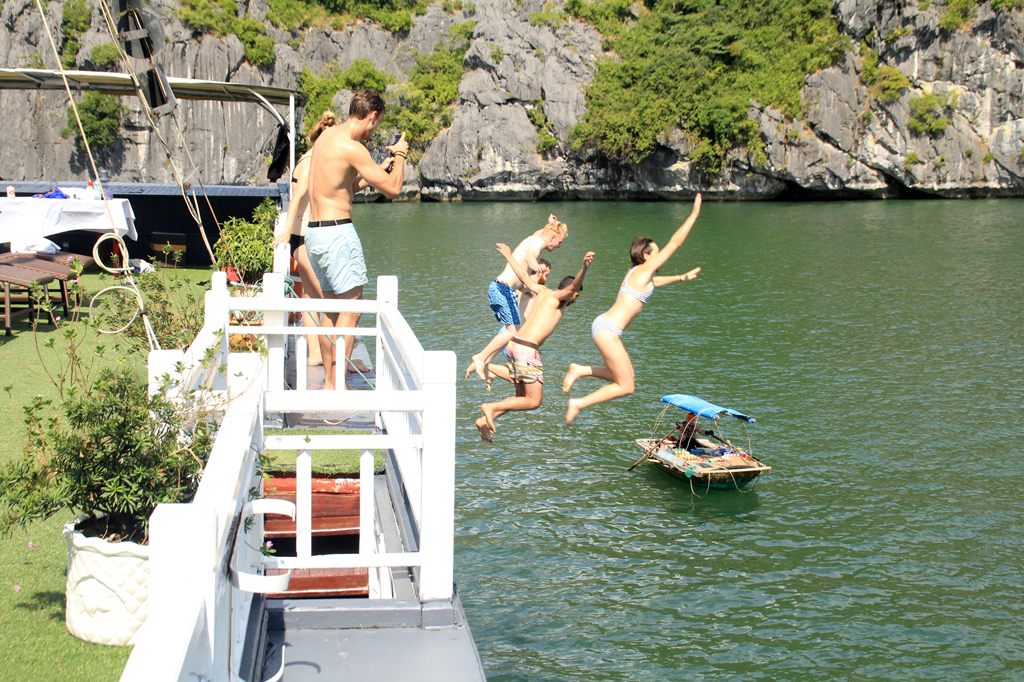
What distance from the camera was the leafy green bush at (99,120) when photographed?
47156 millimetres

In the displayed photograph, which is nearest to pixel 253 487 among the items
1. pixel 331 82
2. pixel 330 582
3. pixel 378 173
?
pixel 330 582

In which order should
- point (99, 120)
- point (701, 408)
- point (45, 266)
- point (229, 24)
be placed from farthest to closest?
point (229, 24)
point (99, 120)
point (45, 266)
point (701, 408)

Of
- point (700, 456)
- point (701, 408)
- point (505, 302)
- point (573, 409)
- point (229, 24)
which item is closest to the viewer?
point (573, 409)

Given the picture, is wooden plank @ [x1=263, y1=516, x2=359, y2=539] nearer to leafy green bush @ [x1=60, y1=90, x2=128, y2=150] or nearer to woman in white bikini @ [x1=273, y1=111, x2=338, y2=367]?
woman in white bikini @ [x1=273, y1=111, x2=338, y2=367]

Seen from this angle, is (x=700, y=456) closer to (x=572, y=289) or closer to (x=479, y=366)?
(x=479, y=366)

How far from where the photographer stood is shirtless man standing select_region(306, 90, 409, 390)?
228 inches

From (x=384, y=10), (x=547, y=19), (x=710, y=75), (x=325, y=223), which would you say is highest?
(x=384, y=10)

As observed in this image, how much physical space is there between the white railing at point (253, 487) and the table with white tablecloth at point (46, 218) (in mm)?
6942

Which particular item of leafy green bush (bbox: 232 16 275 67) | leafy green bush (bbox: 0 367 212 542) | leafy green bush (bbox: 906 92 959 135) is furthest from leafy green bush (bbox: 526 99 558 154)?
leafy green bush (bbox: 0 367 212 542)

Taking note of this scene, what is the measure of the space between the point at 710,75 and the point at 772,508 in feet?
168

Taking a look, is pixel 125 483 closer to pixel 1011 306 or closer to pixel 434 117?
pixel 1011 306

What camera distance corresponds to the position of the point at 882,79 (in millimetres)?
50906

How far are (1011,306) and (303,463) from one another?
18.5 metres

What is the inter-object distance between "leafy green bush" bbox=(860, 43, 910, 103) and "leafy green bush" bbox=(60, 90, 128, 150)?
150ft
